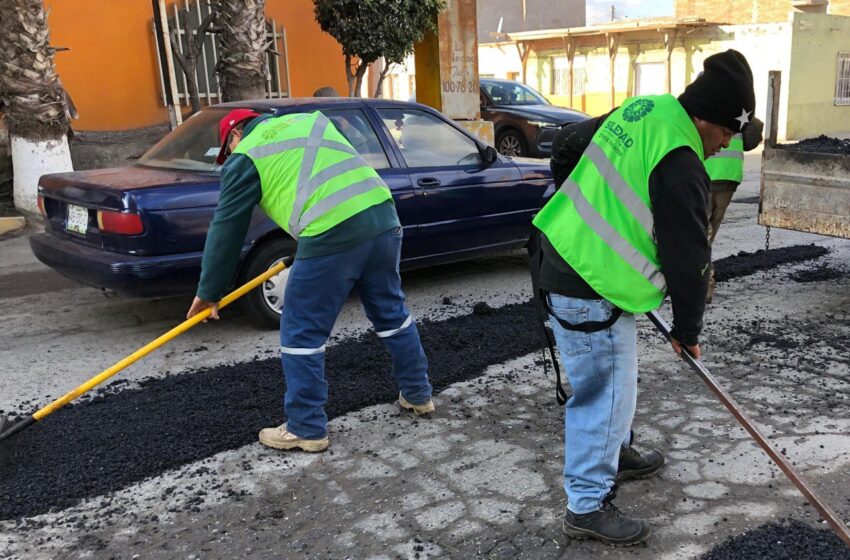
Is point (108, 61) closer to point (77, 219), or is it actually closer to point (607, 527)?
point (77, 219)

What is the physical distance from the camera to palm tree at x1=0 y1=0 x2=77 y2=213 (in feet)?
28.3

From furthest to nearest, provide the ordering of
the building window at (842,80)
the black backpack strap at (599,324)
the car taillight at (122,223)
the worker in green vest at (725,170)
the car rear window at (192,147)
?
the building window at (842,80) → the car rear window at (192,147) → the worker in green vest at (725,170) → the car taillight at (122,223) → the black backpack strap at (599,324)

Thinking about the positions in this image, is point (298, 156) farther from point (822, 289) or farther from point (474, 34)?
point (474, 34)

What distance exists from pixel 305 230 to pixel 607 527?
5.71ft

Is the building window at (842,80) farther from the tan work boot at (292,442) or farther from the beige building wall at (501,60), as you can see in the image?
the tan work boot at (292,442)

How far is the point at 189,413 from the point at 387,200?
4.98ft

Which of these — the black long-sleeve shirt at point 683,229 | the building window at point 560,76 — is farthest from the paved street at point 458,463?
the building window at point 560,76

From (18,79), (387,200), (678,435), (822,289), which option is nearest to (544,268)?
(387,200)

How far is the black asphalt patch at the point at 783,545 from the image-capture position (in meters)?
2.66

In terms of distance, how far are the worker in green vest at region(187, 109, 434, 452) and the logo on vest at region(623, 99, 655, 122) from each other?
4.41ft

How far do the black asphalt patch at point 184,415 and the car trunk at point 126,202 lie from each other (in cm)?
91

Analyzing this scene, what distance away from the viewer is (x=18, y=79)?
28.8 ft

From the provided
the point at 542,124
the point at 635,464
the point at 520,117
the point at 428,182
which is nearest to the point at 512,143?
the point at 520,117

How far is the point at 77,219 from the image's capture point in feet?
16.6
